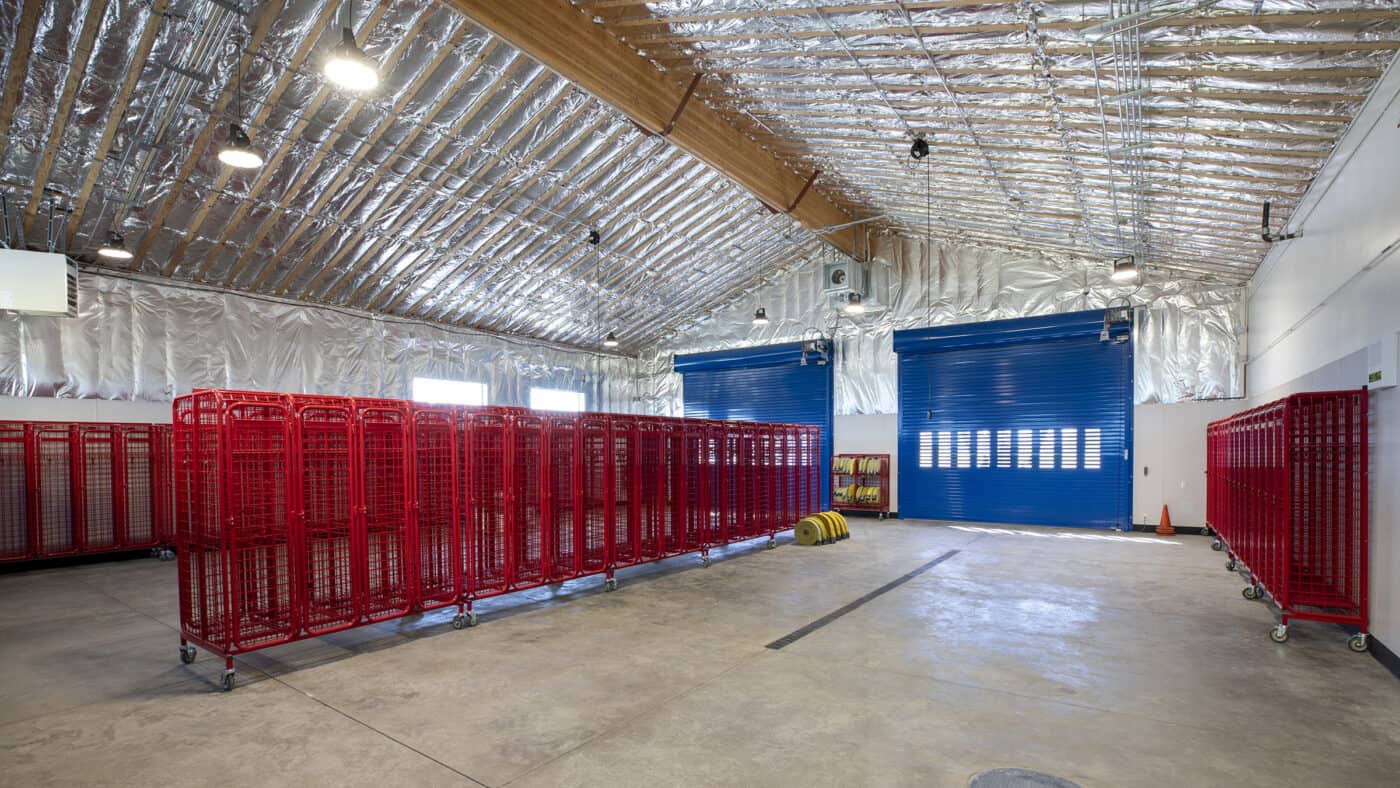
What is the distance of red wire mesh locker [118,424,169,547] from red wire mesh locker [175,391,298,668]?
6.66 meters

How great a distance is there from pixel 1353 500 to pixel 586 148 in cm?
976

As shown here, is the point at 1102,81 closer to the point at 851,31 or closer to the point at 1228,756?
the point at 851,31

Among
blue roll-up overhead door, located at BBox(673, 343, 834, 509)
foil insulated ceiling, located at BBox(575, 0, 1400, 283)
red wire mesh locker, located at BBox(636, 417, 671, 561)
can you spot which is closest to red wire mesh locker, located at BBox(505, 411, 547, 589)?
red wire mesh locker, located at BBox(636, 417, 671, 561)

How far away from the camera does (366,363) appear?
1370 centimetres

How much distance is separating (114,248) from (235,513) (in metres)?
6.60

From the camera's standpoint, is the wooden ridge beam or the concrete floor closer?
the concrete floor

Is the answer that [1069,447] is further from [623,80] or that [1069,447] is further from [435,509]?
[435,509]

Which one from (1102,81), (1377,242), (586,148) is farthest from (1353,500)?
(586,148)

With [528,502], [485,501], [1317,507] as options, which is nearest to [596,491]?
[528,502]

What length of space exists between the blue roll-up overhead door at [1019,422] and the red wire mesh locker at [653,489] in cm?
805

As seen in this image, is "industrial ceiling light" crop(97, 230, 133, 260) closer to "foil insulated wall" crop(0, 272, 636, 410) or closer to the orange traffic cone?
"foil insulated wall" crop(0, 272, 636, 410)

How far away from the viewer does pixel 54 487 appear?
393 inches

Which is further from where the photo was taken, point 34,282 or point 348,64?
point 34,282

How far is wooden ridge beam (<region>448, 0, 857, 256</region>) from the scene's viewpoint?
642cm
